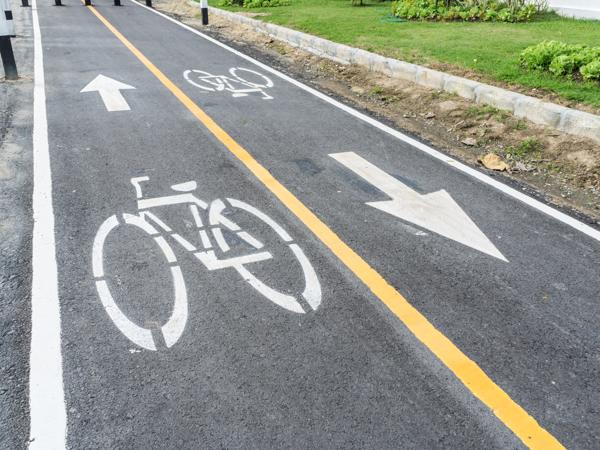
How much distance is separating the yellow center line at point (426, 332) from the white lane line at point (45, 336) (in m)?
2.11

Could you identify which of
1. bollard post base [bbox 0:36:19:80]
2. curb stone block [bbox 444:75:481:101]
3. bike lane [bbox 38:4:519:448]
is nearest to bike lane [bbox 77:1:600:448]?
bike lane [bbox 38:4:519:448]

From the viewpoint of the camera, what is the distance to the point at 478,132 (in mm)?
7340

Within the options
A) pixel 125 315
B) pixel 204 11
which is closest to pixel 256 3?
pixel 204 11

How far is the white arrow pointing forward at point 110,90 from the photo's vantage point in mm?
8266

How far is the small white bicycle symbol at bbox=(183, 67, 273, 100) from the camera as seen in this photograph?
937 cm

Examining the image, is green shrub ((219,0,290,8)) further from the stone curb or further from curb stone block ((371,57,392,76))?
curb stone block ((371,57,392,76))

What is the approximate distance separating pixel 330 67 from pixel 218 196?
21.8 feet

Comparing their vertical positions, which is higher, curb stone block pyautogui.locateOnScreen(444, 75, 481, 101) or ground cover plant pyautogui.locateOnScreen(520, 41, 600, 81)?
ground cover plant pyautogui.locateOnScreen(520, 41, 600, 81)

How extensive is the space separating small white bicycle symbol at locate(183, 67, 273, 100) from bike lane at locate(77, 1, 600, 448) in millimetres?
1814

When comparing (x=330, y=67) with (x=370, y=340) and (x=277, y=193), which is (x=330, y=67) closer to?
(x=277, y=193)

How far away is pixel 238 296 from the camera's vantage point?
3.86 meters

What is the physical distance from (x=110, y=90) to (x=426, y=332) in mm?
7516

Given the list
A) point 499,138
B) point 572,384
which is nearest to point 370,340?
point 572,384

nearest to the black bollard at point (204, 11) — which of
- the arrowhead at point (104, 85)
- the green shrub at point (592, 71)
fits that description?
the arrowhead at point (104, 85)
